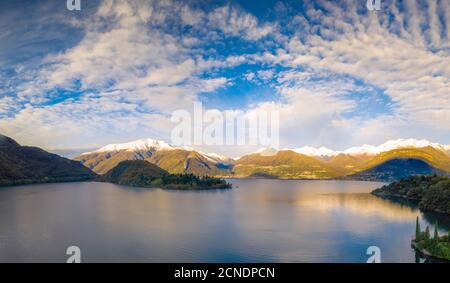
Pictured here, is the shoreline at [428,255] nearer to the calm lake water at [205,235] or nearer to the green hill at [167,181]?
the calm lake water at [205,235]

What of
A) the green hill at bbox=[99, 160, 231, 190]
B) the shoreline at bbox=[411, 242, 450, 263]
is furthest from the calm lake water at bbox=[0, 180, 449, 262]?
Result: the green hill at bbox=[99, 160, 231, 190]

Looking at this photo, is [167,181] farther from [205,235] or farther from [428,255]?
[428,255]

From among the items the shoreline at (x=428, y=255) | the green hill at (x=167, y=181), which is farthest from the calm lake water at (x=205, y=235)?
the green hill at (x=167, y=181)

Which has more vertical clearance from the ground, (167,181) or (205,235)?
(205,235)

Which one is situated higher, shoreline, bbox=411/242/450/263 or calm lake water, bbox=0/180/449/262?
shoreline, bbox=411/242/450/263

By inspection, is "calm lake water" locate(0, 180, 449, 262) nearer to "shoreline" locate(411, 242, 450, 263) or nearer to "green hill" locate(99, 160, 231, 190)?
"shoreline" locate(411, 242, 450, 263)

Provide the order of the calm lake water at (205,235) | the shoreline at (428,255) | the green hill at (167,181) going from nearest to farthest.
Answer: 1. the shoreline at (428,255)
2. the calm lake water at (205,235)
3. the green hill at (167,181)

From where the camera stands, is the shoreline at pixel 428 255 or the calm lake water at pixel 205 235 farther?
the calm lake water at pixel 205 235

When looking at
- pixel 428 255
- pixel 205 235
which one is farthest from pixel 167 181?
pixel 428 255

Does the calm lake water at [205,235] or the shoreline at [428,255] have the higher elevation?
the shoreline at [428,255]
